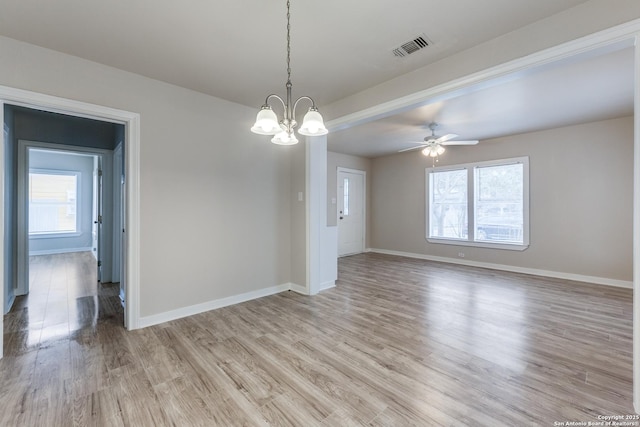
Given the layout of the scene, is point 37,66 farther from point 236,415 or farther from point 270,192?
point 236,415

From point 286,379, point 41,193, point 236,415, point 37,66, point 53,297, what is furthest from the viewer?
point 41,193

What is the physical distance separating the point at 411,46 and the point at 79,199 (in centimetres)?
954

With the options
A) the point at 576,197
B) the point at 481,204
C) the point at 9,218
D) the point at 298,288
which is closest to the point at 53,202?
the point at 9,218

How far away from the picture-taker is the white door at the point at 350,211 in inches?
282

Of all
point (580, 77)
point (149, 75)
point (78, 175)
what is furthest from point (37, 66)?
point (78, 175)

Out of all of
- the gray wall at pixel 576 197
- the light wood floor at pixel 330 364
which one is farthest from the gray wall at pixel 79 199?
the gray wall at pixel 576 197

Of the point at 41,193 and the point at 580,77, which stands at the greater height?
the point at 580,77

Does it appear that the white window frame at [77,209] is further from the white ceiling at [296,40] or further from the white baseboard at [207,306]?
the white baseboard at [207,306]

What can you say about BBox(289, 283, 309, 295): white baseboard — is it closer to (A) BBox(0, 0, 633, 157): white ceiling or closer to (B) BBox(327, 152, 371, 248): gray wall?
(B) BBox(327, 152, 371, 248): gray wall

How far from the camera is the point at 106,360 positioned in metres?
2.29

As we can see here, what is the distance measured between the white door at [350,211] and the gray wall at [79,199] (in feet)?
23.9

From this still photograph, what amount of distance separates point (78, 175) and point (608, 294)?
11.9 m

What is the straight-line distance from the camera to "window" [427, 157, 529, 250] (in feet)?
17.8

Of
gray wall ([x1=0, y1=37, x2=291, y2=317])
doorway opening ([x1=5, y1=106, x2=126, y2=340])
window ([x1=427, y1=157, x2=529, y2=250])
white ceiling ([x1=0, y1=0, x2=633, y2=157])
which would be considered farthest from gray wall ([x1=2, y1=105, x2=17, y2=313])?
window ([x1=427, y1=157, x2=529, y2=250])
